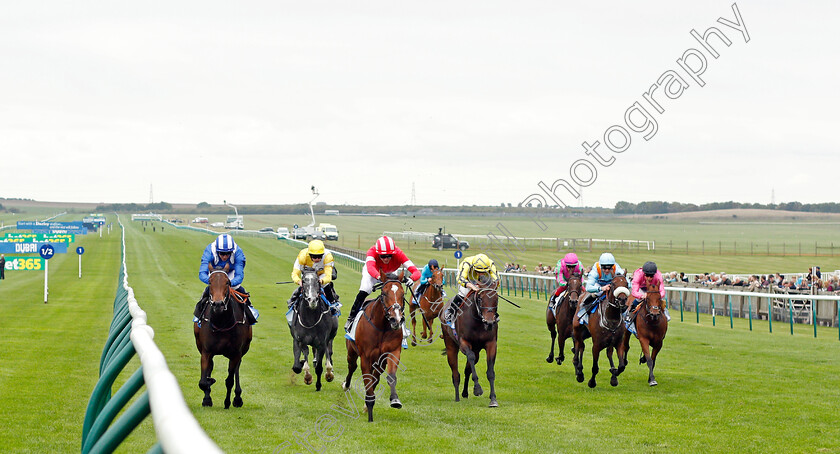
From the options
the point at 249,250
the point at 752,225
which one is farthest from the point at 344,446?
the point at 752,225

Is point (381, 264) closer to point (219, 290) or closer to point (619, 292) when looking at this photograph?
point (219, 290)

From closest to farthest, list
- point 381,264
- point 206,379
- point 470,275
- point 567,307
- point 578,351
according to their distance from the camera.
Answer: point 206,379 → point 381,264 → point 470,275 → point 578,351 → point 567,307

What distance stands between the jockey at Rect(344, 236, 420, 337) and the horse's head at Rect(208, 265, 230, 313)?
1572 mm

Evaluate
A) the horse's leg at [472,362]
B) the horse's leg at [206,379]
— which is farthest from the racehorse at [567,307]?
the horse's leg at [206,379]

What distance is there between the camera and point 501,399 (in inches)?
434

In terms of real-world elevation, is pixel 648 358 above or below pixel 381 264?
below

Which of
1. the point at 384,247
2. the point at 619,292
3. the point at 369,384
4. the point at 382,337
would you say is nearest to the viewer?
the point at 369,384

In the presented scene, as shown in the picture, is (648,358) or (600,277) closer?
(648,358)

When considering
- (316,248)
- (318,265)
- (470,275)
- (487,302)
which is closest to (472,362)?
(487,302)

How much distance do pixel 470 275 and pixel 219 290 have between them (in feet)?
11.5

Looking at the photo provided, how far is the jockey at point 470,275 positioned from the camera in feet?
35.5

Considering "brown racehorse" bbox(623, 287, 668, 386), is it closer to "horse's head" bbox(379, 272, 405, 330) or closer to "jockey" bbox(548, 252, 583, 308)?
"jockey" bbox(548, 252, 583, 308)

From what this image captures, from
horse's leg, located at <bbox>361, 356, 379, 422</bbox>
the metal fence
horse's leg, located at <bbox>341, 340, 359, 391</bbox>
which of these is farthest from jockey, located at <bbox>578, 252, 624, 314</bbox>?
the metal fence

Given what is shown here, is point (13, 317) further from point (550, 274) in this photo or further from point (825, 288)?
point (825, 288)
